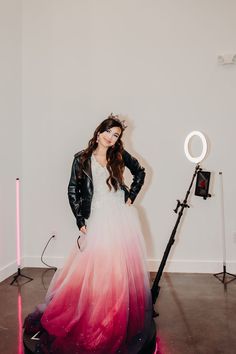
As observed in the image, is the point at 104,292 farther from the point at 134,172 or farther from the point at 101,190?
the point at 134,172

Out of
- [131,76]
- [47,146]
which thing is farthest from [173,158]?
[47,146]

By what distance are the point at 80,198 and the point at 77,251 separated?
411 mm

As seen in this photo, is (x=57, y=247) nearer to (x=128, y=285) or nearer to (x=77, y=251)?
(x=77, y=251)

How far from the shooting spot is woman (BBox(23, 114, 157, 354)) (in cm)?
197

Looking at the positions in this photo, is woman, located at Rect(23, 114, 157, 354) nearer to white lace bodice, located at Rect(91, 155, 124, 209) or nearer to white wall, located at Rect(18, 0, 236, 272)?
white lace bodice, located at Rect(91, 155, 124, 209)

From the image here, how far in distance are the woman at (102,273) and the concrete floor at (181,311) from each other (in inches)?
10.7

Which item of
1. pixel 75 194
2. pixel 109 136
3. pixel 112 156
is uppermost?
pixel 109 136

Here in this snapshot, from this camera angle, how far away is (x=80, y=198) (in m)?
2.49

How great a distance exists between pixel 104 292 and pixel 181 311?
1029 mm

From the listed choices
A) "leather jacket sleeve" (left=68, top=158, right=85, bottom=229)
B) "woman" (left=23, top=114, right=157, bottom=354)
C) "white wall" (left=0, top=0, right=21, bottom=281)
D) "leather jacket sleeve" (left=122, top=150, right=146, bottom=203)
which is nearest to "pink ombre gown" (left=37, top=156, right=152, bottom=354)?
"woman" (left=23, top=114, right=157, bottom=354)

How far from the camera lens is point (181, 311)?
2754mm

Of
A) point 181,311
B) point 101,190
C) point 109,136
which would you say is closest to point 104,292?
point 101,190

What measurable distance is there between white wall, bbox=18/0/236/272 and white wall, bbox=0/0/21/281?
14 cm

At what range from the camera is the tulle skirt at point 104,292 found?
1.95m
